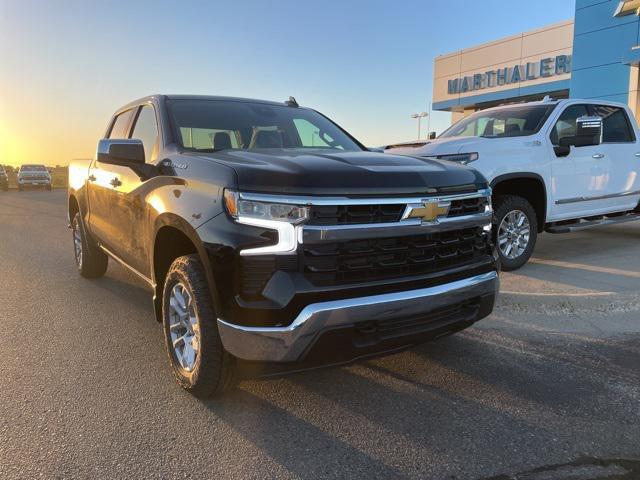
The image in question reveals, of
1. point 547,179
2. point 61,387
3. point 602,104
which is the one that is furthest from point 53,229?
point 602,104

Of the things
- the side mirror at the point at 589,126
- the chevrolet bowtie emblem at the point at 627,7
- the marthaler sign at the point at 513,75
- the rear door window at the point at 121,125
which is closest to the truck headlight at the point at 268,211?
the rear door window at the point at 121,125

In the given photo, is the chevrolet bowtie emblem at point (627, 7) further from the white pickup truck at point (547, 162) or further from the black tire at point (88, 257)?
the black tire at point (88, 257)

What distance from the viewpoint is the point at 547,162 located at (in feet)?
21.0

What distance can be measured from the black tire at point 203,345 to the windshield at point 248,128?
3.40 feet

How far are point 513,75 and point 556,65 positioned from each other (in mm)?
2496

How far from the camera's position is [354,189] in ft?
8.89

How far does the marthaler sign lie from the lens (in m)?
25.9

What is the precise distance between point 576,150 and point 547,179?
733mm

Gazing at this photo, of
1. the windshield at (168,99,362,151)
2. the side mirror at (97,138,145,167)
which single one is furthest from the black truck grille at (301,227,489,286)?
the side mirror at (97,138,145,167)

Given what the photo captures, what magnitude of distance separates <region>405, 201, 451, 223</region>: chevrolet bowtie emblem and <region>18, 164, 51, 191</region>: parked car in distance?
33468mm

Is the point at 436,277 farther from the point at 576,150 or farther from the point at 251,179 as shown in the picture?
the point at 576,150

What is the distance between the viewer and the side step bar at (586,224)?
660 cm

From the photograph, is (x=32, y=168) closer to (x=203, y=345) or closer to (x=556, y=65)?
(x=556, y=65)

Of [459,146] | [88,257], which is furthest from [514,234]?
[88,257]
